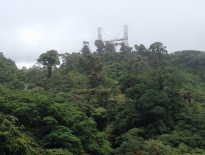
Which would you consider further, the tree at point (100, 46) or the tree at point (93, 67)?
A: the tree at point (100, 46)

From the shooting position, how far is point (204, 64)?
136ft

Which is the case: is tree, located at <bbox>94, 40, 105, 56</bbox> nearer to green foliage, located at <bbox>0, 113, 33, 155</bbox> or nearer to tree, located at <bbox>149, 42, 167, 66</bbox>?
tree, located at <bbox>149, 42, 167, 66</bbox>

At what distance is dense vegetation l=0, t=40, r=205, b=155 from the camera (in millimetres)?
15164

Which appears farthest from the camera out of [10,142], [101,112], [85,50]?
[85,50]

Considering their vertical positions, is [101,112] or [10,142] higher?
[10,142]

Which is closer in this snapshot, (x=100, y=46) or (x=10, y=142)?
(x=10, y=142)

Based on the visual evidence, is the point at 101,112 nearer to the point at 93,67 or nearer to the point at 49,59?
the point at 93,67

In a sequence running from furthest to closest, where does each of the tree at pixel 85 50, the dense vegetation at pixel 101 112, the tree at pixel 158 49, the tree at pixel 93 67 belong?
the tree at pixel 85 50
the tree at pixel 158 49
the tree at pixel 93 67
the dense vegetation at pixel 101 112

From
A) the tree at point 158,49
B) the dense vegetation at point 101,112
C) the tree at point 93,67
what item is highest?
the tree at point 158,49

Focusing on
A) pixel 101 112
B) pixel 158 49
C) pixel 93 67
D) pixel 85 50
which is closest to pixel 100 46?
pixel 85 50

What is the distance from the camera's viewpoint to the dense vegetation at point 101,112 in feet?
49.8

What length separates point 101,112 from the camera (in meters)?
24.4

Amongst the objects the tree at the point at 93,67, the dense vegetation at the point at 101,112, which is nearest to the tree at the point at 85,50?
the dense vegetation at the point at 101,112

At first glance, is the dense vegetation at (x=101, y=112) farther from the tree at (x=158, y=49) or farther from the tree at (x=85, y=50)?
the tree at (x=85, y=50)
